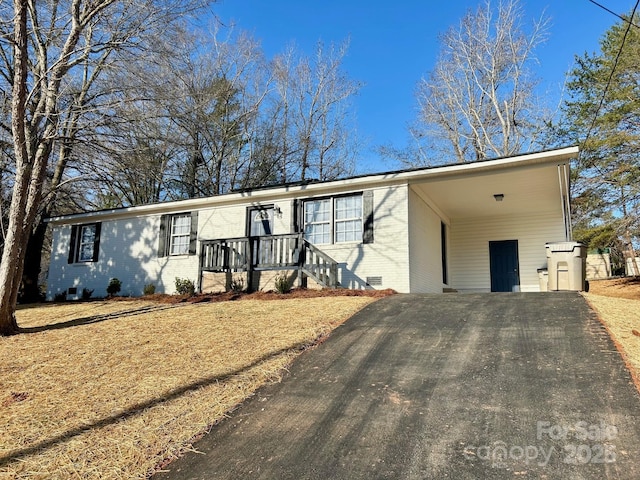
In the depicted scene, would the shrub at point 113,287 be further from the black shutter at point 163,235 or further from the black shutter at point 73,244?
the black shutter at point 73,244

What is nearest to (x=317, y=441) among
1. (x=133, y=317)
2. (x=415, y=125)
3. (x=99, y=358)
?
(x=99, y=358)

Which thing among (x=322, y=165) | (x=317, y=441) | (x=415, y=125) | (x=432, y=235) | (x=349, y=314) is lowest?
(x=317, y=441)

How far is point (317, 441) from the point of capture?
10.7 ft

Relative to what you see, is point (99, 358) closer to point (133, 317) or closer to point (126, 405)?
point (126, 405)

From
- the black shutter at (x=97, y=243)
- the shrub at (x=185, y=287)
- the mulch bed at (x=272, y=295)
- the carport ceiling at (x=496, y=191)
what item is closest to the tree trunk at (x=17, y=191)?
the mulch bed at (x=272, y=295)

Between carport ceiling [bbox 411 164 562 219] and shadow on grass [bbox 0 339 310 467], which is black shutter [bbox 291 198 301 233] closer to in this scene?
carport ceiling [bbox 411 164 562 219]

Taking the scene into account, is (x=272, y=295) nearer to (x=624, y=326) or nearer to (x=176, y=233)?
(x=176, y=233)

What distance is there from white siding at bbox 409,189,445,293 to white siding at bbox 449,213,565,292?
139 cm

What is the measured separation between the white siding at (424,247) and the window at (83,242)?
11057mm

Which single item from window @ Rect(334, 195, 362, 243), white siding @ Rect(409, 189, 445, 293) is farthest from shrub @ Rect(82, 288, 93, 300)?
white siding @ Rect(409, 189, 445, 293)

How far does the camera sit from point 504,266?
1395cm

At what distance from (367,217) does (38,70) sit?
8029 mm

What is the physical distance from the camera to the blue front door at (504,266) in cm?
1380

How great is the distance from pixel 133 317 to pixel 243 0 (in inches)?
323
